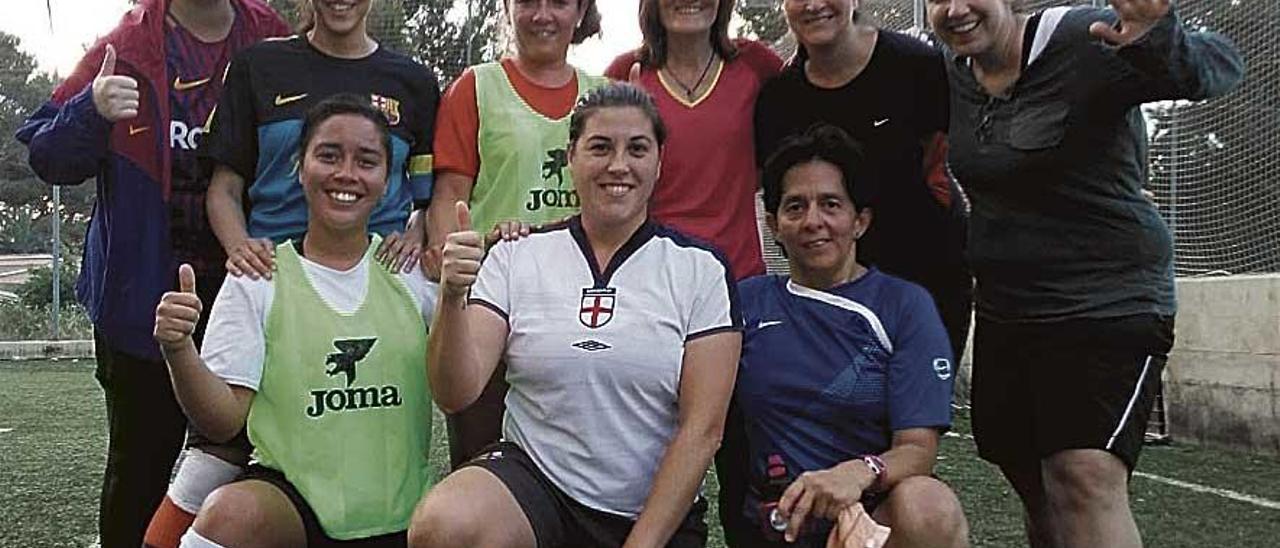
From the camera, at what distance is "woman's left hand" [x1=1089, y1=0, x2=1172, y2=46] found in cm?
274

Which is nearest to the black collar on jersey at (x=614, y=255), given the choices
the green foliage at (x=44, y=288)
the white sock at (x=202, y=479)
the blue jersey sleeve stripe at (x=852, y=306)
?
the blue jersey sleeve stripe at (x=852, y=306)

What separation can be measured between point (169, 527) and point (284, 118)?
37.3 inches

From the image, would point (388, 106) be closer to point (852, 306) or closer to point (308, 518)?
point (308, 518)

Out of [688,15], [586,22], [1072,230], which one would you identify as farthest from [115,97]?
[1072,230]

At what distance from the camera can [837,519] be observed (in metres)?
2.90

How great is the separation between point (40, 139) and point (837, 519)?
2.02m

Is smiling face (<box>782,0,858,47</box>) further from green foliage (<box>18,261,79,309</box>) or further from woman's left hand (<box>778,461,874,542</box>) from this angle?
green foliage (<box>18,261,79,309</box>)

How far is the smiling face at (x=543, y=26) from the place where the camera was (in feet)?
11.0

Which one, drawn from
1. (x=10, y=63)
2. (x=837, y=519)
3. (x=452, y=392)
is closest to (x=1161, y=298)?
(x=837, y=519)

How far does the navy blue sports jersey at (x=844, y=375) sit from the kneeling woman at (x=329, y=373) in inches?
29.9

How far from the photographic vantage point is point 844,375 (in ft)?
10.1

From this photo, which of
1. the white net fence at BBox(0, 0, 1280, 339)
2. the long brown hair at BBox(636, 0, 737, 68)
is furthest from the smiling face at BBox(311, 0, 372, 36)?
the white net fence at BBox(0, 0, 1280, 339)

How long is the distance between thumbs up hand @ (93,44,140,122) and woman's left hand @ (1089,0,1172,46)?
6.81ft

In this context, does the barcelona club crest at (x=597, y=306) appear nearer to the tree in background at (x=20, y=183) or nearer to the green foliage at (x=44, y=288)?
the green foliage at (x=44, y=288)
